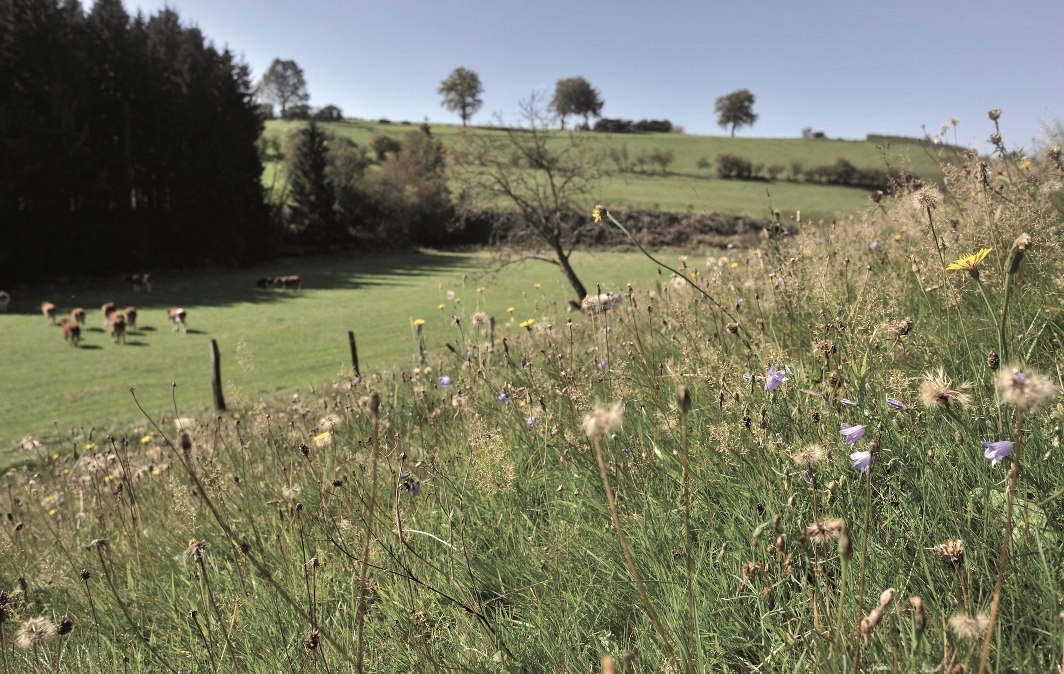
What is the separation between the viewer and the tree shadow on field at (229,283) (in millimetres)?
28828

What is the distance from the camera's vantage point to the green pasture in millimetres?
13781

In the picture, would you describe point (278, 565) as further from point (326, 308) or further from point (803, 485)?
point (326, 308)

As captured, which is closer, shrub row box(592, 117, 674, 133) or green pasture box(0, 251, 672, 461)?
green pasture box(0, 251, 672, 461)

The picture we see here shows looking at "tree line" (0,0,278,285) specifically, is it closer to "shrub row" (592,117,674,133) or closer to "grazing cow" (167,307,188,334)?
"grazing cow" (167,307,188,334)

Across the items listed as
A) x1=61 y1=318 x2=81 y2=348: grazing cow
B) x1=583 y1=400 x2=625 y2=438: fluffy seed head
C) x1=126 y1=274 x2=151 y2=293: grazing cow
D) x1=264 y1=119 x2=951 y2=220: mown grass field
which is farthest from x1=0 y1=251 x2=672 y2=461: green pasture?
x1=264 y1=119 x2=951 y2=220: mown grass field

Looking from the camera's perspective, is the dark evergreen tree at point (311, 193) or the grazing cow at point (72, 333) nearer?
the grazing cow at point (72, 333)

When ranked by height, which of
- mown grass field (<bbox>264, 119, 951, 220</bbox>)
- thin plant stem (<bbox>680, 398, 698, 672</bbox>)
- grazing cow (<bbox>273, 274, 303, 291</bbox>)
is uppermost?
mown grass field (<bbox>264, 119, 951, 220</bbox>)

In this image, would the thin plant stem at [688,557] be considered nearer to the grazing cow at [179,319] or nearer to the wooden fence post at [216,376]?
the wooden fence post at [216,376]

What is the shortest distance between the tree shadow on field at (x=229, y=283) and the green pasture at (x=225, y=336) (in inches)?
5.2

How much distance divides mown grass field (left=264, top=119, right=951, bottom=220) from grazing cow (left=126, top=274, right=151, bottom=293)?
1576 cm

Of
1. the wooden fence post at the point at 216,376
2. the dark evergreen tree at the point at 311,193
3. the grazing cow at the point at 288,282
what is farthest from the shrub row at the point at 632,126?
the wooden fence post at the point at 216,376

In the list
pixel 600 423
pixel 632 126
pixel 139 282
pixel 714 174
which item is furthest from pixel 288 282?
pixel 632 126

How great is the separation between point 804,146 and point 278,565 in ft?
325

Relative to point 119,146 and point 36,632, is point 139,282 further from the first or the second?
point 36,632
